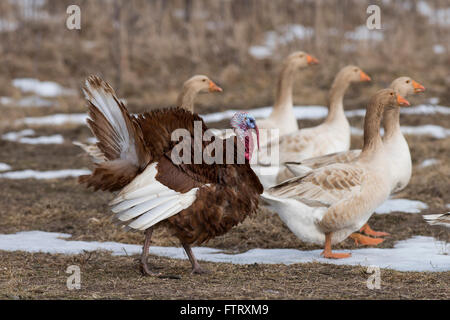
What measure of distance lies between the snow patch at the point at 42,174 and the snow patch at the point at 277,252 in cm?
395

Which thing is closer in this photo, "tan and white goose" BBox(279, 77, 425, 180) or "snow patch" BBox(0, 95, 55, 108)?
"tan and white goose" BBox(279, 77, 425, 180)

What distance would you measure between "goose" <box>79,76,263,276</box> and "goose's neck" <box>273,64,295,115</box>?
5.72 metres

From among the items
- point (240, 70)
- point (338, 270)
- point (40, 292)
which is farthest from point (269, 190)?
point (240, 70)

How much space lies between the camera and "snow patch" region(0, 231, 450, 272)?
7.08 m

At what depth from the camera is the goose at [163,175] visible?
5703 millimetres

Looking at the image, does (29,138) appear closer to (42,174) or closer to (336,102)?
(42,174)

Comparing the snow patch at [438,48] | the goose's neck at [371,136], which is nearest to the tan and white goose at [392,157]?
the goose's neck at [371,136]

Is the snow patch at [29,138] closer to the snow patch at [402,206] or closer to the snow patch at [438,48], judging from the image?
the snow patch at [402,206]

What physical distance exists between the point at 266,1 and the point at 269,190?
995 inches

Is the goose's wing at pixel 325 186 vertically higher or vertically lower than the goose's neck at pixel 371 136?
lower

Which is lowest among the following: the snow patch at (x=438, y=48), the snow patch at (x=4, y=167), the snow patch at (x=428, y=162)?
the snow patch at (x=4, y=167)

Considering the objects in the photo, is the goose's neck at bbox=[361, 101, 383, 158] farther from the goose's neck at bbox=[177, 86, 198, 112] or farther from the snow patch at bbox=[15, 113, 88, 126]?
→ the snow patch at bbox=[15, 113, 88, 126]

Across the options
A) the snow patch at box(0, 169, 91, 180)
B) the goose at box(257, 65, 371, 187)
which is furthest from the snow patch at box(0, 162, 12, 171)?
the goose at box(257, 65, 371, 187)
